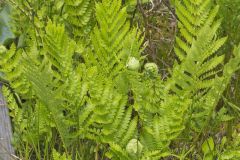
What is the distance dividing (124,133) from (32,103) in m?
0.44

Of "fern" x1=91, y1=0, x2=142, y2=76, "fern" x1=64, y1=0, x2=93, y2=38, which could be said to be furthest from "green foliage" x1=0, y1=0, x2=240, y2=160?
"fern" x1=64, y1=0, x2=93, y2=38

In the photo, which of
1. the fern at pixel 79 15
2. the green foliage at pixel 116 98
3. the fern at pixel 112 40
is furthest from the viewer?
the fern at pixel 79 15

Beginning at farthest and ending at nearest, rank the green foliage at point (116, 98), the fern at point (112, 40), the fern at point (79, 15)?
the fern at point (79, 15)
the fern at point (112, 40)
the green foliage at point (116, 98)

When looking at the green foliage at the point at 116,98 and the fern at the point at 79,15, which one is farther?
the fern at the point at 79,15

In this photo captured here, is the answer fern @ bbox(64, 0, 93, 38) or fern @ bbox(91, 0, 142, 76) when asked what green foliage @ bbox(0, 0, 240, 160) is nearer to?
fern @ bbox(91, 0, 142, 76)

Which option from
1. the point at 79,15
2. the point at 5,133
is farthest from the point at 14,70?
the point at 79,15

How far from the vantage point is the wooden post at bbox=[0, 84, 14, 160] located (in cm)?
183

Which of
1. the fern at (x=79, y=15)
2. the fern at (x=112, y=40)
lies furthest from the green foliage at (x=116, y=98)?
the fern at (x=79, y=15)

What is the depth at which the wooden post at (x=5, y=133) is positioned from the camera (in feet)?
5.99

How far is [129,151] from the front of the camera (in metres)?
1.55

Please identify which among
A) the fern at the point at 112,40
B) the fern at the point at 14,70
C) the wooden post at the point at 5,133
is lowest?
the wooden post at the point at 5,133

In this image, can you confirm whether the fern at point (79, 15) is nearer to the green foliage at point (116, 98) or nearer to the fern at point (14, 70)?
the green foliage at point (116, 98)

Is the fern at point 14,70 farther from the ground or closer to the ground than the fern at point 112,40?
closer to the ground

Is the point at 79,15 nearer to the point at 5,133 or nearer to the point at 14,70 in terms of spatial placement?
the point at 14,70
